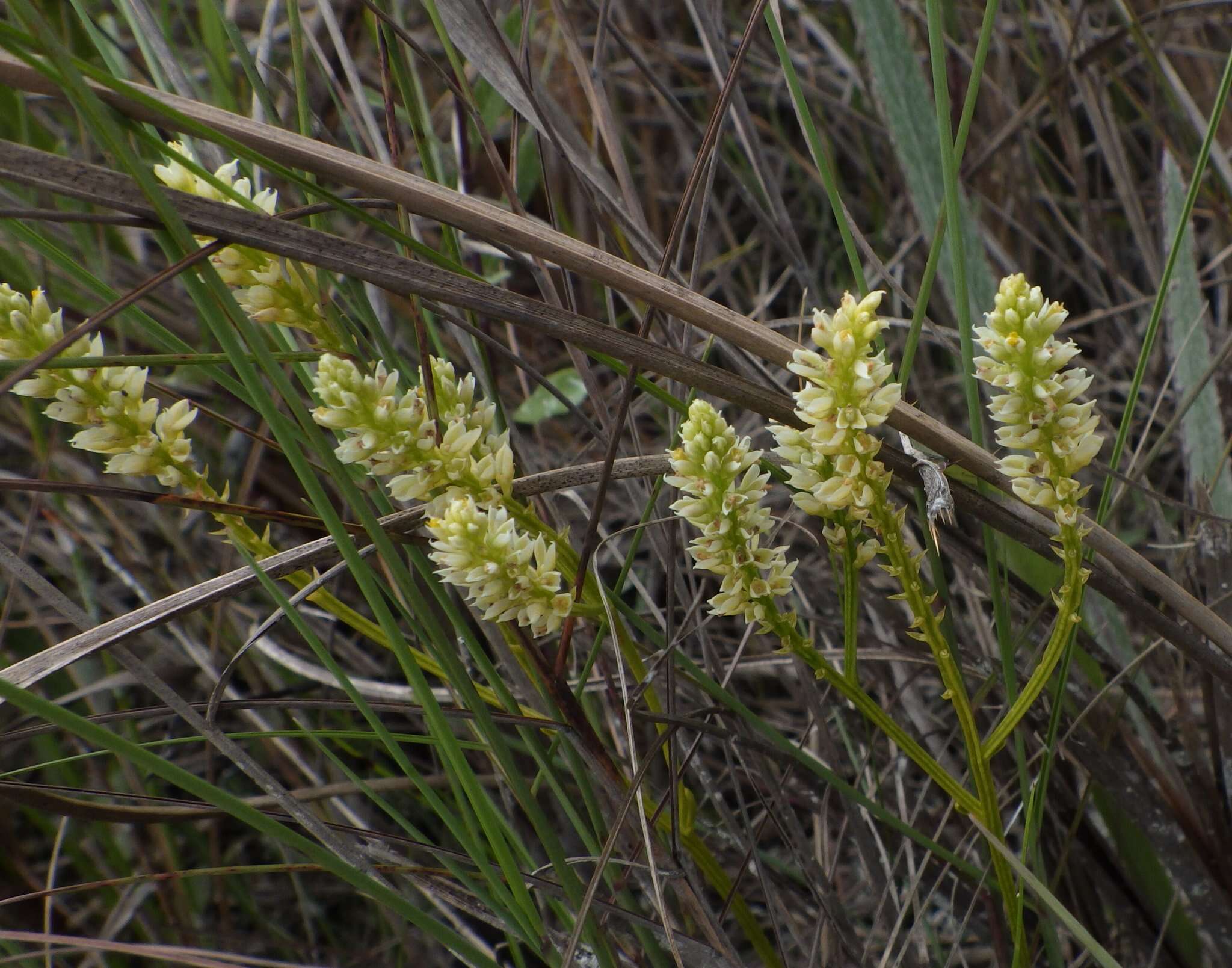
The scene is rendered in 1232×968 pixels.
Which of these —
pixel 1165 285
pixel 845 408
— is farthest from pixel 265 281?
pixel 1165 285

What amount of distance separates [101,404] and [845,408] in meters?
0.42

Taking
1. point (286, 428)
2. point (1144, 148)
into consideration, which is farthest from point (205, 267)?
point (1144, 148)

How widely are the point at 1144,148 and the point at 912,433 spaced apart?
5.21ft

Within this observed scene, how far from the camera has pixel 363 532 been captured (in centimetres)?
66

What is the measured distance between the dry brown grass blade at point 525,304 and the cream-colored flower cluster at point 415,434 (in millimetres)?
55

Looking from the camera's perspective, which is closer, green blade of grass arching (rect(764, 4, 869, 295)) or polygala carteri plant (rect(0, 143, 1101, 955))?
polygala carteri plant (rect(0, 143, 1101, 955))

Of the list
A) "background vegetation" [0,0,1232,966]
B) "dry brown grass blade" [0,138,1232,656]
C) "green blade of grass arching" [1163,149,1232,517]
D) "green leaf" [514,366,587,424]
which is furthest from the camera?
"green leaf" [514,366,587,424]

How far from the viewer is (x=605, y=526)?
56.2 inches

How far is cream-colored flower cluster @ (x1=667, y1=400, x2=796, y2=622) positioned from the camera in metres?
0.53

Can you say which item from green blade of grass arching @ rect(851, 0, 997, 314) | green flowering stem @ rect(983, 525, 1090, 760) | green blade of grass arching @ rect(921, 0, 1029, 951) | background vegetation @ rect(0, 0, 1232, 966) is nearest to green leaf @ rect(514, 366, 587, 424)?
background vegetation @ rect(0, 0, 1232, 966)

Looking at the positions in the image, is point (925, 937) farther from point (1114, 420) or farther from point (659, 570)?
point (1114, 420)

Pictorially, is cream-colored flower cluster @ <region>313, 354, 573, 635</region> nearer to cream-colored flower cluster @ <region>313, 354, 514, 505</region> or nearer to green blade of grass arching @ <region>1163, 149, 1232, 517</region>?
cream-colored flower cluster @ <region>313, 354, 514, 505</region>

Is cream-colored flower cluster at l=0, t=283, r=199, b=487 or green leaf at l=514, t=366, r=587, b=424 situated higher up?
cream-colored flower cluster at l=0, t=283, r=199, b=487

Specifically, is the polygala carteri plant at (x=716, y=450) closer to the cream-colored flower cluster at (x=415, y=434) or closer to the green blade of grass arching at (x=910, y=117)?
the cream-colored flower cluster at (x=415, y=434)
